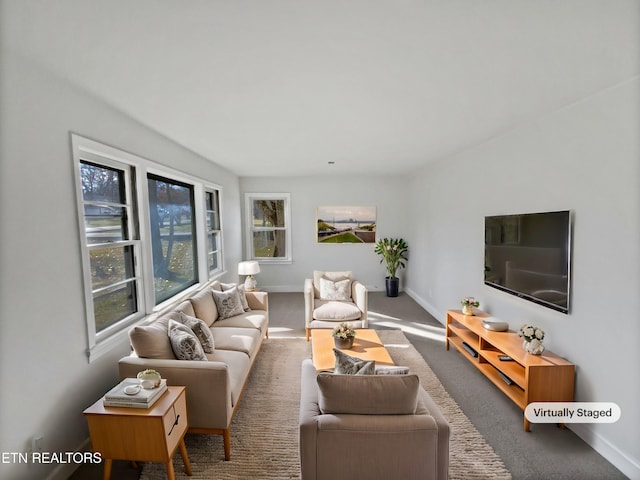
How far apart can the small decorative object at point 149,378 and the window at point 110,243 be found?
2.06ft

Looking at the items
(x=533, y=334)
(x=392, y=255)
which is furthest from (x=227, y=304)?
(x=392, y=255)

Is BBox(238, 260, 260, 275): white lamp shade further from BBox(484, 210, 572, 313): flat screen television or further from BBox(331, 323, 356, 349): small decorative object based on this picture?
BBox(484, 210, 572, 313): flat screen television

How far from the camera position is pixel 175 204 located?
3.99 meters

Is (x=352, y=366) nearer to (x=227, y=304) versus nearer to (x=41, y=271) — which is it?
(x=41, y=271)

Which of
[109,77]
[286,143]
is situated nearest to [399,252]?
[286,143]

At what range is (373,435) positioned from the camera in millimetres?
1524

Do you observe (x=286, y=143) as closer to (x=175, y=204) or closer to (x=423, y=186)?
(x=175, y=204)

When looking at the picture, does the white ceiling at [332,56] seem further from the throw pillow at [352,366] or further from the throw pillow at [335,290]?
the throw pillow at [335,290]

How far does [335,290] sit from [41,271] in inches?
131

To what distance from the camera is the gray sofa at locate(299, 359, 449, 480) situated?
1.53 m

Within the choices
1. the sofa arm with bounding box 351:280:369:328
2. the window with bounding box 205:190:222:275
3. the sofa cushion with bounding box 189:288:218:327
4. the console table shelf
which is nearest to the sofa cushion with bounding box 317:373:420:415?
the console table shelf

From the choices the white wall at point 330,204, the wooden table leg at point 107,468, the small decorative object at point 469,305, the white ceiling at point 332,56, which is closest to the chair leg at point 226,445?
the wooden table leg at point 107,468

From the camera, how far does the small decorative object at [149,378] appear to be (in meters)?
1.88

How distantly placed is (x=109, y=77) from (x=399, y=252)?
5607 mm
